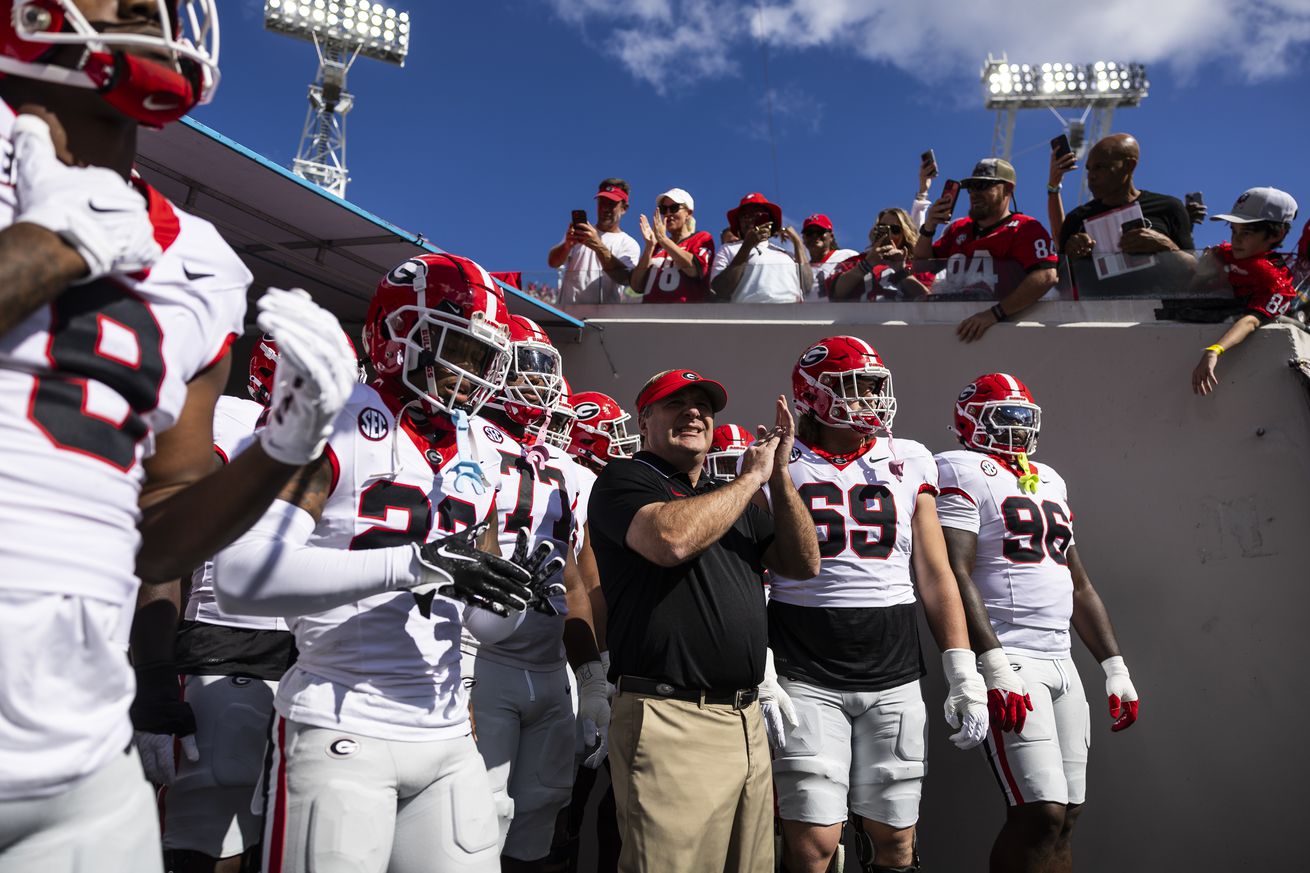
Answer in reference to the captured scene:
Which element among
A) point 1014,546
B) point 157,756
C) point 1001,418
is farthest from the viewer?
point 1001,418

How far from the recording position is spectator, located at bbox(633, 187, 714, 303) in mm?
6660

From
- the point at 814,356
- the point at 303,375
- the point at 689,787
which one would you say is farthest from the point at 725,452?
the point at 303,375

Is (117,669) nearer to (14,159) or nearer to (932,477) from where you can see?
(14,159)

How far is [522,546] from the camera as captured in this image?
261 centimetres

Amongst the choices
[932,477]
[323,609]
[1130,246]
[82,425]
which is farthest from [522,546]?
[1130,246]

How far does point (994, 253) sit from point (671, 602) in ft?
13.5

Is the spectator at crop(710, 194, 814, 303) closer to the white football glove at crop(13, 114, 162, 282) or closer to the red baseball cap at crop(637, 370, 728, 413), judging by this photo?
the red baseball cap at crop(637, 370, 728, 413)

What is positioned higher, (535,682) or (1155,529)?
(1155,529)

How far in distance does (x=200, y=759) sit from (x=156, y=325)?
2.00 meters

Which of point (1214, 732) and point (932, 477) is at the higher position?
point (932, 477)

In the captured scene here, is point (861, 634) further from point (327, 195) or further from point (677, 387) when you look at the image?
point (327, 195)

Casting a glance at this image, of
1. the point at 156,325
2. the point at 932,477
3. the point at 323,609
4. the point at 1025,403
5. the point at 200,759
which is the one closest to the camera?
the point at 156,325

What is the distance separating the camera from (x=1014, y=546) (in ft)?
14.9

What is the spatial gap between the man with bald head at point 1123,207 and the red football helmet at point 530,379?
362 centimetres
